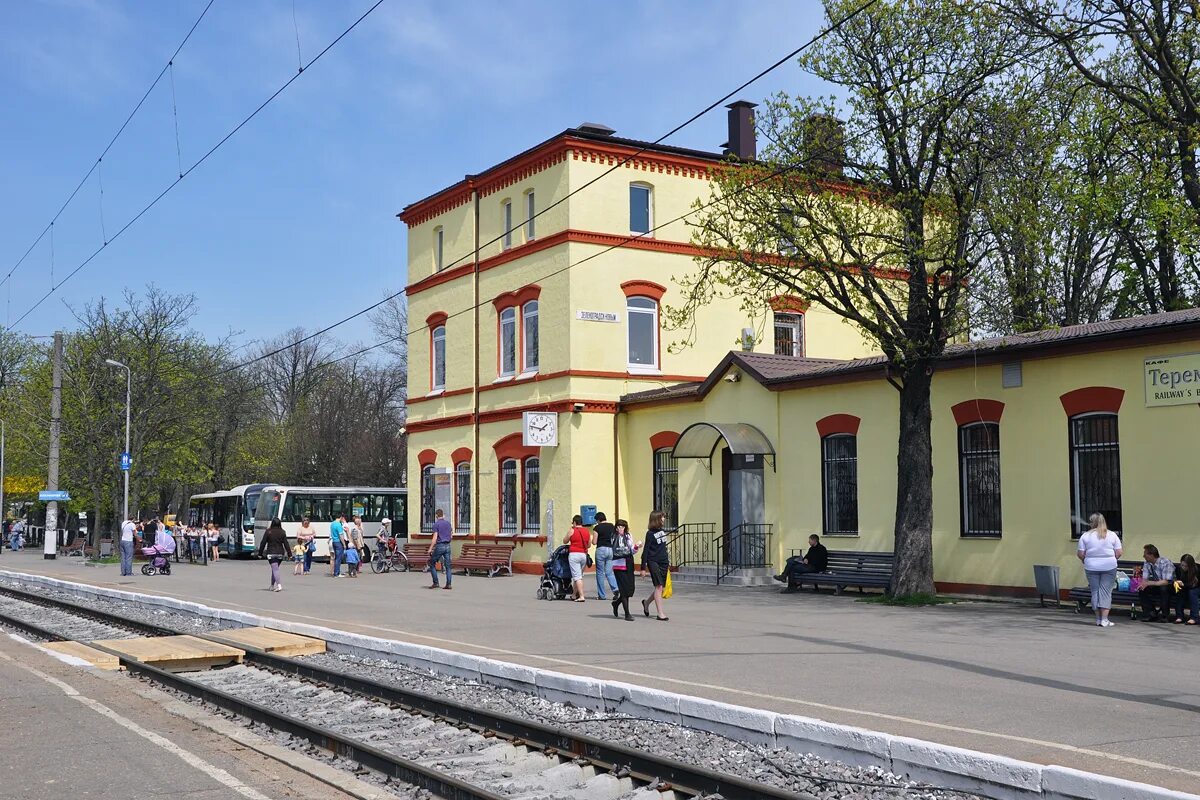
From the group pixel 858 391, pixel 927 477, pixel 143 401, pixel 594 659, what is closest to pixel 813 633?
pixel 594 659

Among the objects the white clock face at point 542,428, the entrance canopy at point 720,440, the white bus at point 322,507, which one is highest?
the white clock face at point 542,428

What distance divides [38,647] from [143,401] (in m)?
36.4

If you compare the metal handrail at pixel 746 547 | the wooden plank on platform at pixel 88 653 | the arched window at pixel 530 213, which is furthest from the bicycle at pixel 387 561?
the wooden plank on platform at pixel 88 653

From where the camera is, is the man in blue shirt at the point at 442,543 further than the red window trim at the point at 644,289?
No

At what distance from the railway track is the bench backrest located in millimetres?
12739

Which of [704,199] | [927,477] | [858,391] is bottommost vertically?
[927,477]

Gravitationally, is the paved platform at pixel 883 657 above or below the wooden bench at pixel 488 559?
below

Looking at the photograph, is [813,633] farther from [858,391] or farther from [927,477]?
[858,391]

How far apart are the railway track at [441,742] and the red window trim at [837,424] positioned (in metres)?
13.9

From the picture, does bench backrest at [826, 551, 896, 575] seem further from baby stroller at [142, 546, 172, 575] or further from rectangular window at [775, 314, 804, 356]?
baby stroller at [142, 546, 172, 575]

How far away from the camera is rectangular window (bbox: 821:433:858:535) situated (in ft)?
82.6

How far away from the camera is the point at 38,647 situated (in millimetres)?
16750

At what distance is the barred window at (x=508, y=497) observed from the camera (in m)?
34.1

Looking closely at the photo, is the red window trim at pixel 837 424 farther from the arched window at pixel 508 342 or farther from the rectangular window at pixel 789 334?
the arched window at pixel 508 342
